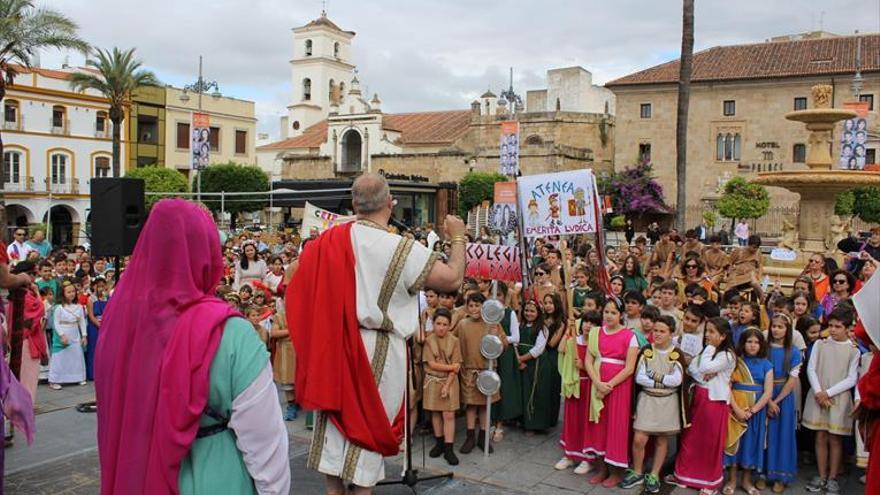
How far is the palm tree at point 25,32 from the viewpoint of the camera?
22797 mm

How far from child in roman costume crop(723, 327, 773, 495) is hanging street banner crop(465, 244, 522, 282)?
2571mm

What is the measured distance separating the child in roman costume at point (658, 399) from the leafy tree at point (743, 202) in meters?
29.8

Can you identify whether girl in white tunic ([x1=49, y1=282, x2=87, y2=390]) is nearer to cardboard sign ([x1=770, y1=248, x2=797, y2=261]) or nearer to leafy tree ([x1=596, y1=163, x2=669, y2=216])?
cardboard sign ([x1=770, y1=248, x2=797, y2=261])

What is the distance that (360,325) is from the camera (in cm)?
412

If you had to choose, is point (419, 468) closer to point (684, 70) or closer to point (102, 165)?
point (684, 70)

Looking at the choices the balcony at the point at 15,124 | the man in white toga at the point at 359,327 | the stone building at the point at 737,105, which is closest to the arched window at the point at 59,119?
the balcony at the point at 15,124

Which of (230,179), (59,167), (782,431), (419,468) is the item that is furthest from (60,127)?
(782,431)

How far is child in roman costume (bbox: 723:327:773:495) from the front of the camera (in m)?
6.01

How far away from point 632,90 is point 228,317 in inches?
1855

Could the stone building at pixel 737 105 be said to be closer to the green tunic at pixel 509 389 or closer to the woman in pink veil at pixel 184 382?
the green tunic at pixel 509 389

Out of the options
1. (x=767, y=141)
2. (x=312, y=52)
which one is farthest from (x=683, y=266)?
(x=312, y=52)

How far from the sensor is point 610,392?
6250 millimetres

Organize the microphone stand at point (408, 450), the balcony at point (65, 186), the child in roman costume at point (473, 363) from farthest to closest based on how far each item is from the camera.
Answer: the balcony at point (65, 186), the child in roman costume at point (473, 363), the microphone stand at point (408, 450)

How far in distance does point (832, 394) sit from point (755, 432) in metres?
0.68
